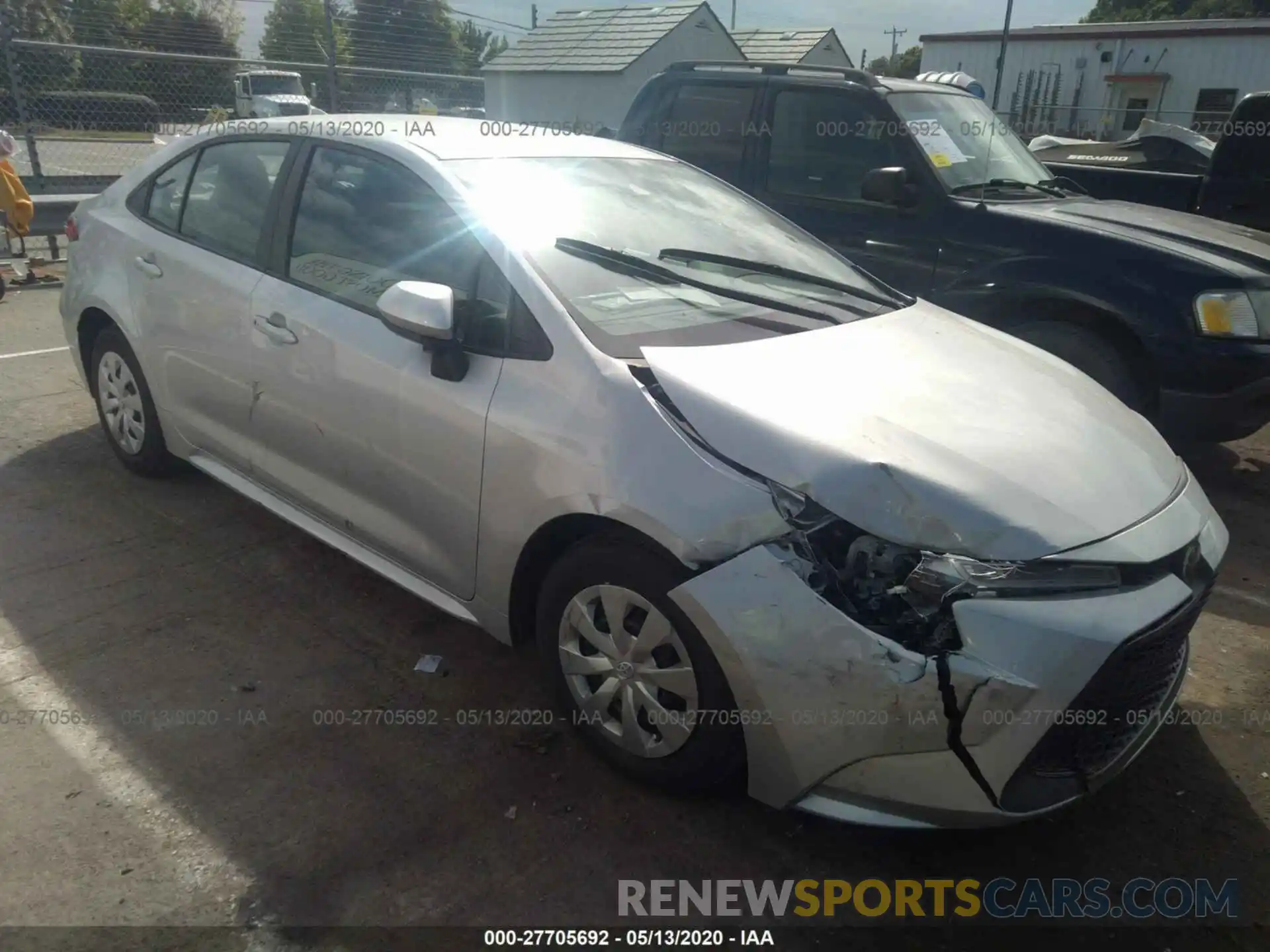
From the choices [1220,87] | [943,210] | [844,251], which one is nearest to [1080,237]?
[943,210]

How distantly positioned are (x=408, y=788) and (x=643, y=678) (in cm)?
76

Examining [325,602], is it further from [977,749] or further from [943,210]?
[943,210]

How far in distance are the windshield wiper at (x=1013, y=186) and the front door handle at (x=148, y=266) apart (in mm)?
4027

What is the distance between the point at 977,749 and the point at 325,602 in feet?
7.99

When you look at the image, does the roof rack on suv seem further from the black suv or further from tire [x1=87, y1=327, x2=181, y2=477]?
tire [x1=87, y1=327, x2=181, y2=477]

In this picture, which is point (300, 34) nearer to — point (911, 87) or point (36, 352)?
point (36, 352)

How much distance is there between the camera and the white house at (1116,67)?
97.3ft

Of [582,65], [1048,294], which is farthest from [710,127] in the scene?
[582,65]

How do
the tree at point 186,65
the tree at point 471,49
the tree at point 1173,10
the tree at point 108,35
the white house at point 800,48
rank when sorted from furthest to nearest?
the tree at point 1173,10 < the white house at point 800,48 < the tree at point 471,49 < the tree at point 186,65 < the tree at point 108,35

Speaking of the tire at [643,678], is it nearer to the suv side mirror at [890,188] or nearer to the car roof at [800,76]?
the suv side mirror at [890,188]

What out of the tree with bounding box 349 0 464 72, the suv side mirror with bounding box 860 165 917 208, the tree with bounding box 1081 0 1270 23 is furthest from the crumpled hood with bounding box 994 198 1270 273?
the tree with bounding box 1081 0 1270 23

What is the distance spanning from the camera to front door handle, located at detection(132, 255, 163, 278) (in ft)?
13.2

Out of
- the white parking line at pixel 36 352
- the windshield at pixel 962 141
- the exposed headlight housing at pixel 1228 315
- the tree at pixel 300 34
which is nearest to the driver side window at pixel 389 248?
the windshield at pixel 962 141

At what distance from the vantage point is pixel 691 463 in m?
2.38
